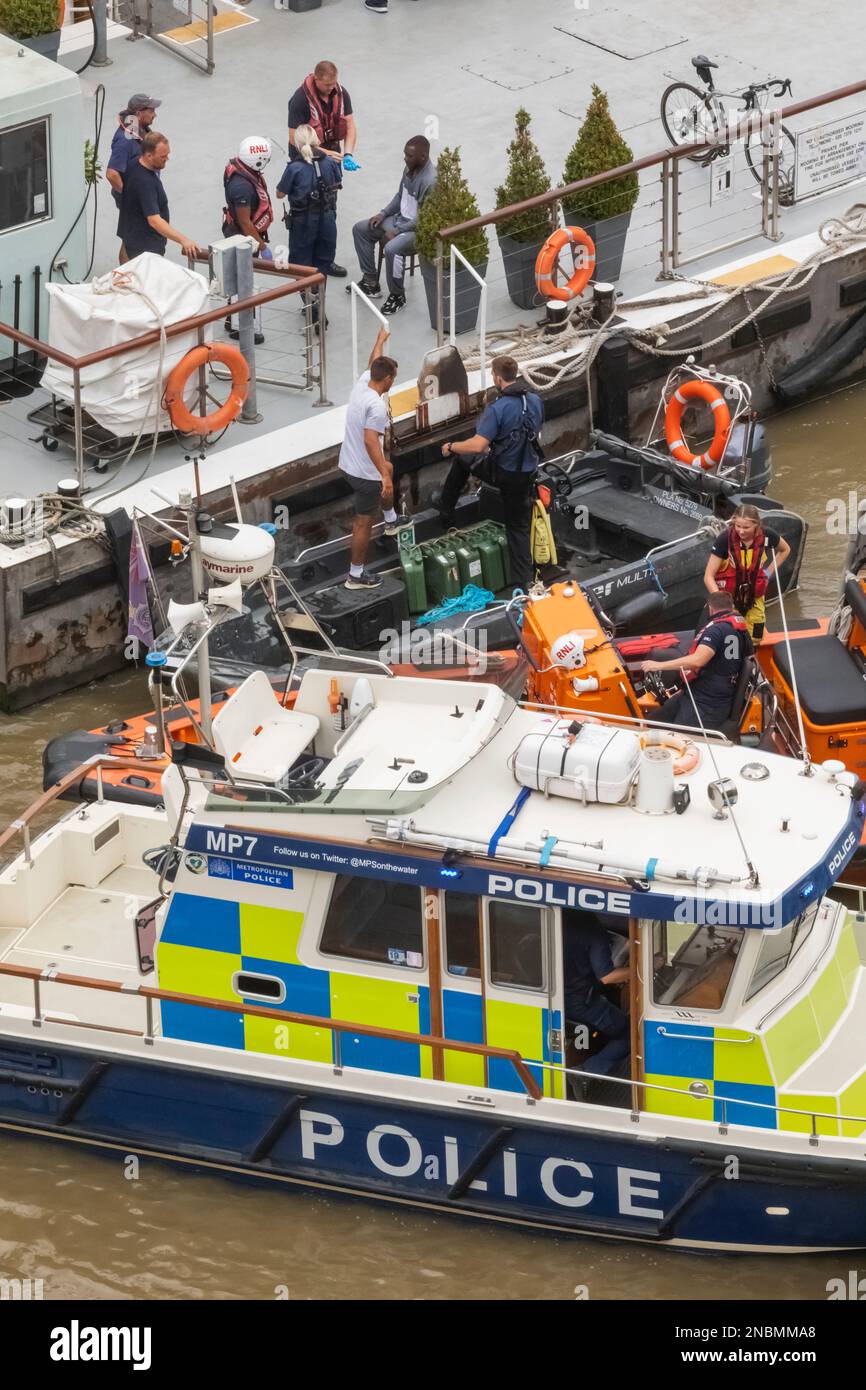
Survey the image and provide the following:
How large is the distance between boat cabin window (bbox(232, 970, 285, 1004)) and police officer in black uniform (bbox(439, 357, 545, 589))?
5063 mm

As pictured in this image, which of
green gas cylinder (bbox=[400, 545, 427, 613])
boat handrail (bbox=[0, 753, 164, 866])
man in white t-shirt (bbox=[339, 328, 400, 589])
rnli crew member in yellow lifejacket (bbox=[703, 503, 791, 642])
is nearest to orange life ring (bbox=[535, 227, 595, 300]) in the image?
man in white t-shirt (bbox=[339, 328, 400, 589])

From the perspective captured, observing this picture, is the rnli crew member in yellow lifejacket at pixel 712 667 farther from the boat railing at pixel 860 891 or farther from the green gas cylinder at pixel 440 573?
the green gas cylinder at pixel 440 573

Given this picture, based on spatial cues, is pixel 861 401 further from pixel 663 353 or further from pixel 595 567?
pixel 595 567

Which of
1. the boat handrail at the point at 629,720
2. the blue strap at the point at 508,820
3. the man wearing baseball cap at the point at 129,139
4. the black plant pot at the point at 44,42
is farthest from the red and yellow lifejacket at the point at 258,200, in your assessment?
the blue strap at the point at 508,820

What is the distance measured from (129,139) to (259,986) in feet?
25.5

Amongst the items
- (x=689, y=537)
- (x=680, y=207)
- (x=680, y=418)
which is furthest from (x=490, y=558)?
→ (x=680, y=207)

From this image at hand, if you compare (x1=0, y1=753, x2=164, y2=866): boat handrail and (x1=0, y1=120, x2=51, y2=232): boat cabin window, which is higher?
(x1=0, y1=120, x2=51, y2=232): boat cabin window

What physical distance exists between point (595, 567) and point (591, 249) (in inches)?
111

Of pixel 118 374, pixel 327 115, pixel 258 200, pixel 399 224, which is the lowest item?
pixel 118 374

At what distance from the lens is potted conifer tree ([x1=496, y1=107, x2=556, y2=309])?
55.0 ft

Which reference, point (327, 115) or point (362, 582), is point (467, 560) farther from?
point (327, 115)

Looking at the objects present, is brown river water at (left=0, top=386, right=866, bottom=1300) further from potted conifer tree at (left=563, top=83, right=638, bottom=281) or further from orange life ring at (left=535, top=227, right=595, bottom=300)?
potted conifer tree at (left=563, top=83, right=638, bottom=281)

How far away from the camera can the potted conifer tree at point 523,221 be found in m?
16.8

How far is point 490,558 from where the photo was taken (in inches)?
598
